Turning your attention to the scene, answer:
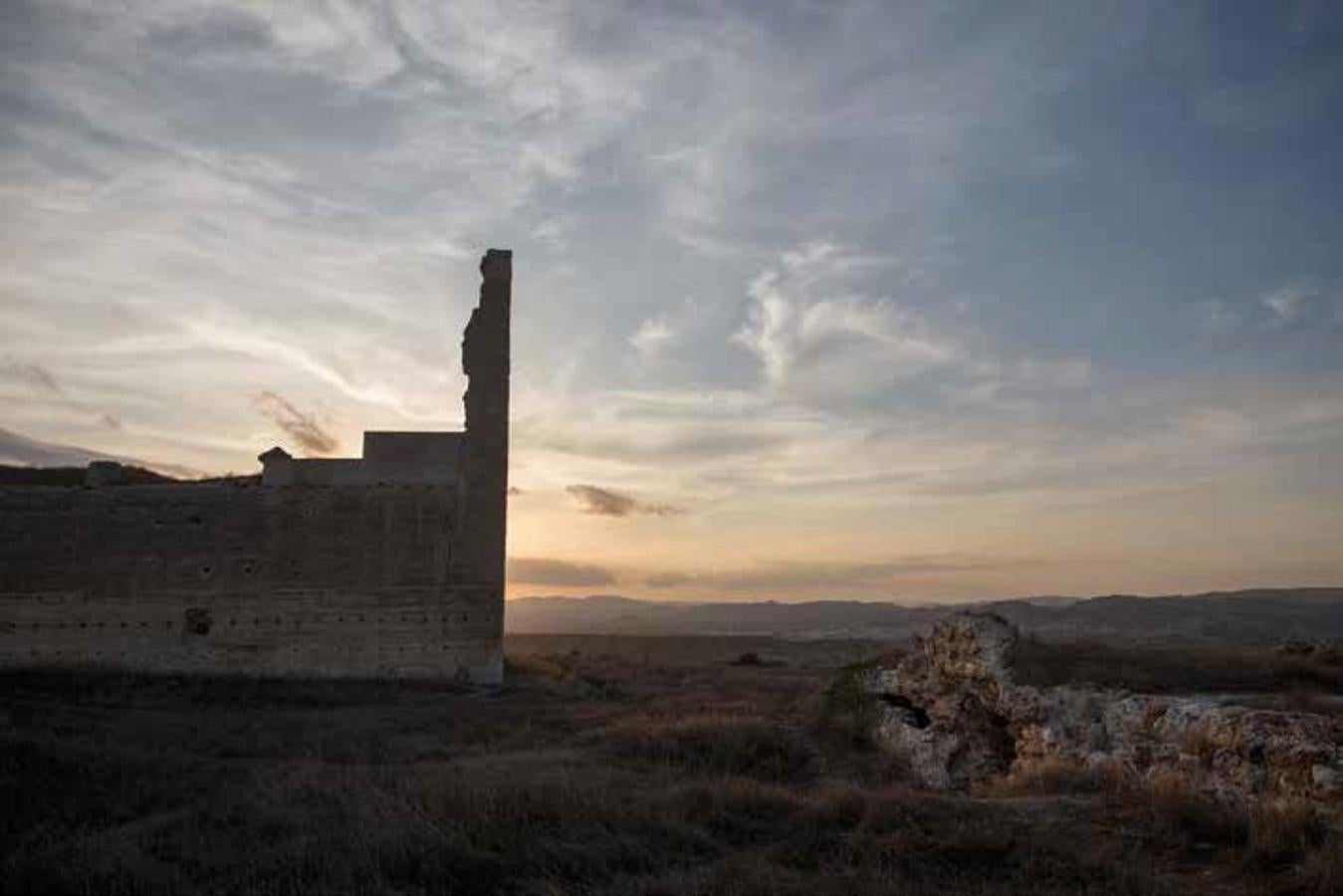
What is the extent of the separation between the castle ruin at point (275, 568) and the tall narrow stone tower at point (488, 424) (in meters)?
0.05

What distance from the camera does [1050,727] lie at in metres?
11.6

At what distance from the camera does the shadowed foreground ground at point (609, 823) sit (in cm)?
612

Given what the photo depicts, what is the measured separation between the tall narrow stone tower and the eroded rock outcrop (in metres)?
9.99

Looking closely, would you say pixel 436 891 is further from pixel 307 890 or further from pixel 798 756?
pixel 798 756

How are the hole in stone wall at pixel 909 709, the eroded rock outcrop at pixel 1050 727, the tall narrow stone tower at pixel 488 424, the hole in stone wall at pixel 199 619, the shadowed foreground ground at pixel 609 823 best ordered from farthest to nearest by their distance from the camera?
the tall narrow stone tower at pixel 488 424 → the hole in stone wall at pixel 199 619 → the hole in stone wall at pixel 909 709 → the eroded rock outcrop at pixel 1050 727 → the shadowed foreground ground at pixel 609 823

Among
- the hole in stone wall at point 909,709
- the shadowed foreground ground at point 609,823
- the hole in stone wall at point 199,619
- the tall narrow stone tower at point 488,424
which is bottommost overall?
the hole in stone wall at point 909,709

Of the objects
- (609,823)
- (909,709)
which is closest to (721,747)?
(909,709)

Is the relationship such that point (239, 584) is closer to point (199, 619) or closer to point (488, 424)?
point (199, 619)

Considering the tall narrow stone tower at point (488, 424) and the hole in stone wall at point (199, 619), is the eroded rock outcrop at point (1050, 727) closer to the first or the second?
the tall narrow stone tower at point (488, 424)

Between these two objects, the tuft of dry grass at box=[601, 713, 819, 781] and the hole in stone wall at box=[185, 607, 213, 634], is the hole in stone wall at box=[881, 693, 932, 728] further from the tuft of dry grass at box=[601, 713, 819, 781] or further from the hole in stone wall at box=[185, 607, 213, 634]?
the hole in stone wall at box=[185, 607, 213, 634]

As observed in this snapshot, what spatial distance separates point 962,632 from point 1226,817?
22.5 ft

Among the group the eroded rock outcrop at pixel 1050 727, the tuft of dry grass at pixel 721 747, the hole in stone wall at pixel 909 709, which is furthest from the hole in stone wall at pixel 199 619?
the hole in stone wall at pixel 909 709

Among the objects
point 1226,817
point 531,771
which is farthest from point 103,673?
point 1226,817

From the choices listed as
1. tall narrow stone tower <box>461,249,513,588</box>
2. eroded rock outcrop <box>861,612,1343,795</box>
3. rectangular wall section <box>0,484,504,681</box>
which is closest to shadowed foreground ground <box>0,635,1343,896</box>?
eroded rock outcrop <box>861,612,1343,795</box>
